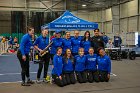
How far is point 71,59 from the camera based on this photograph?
754 cm

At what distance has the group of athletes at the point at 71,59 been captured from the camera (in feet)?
23.4

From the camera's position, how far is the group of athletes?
23.4ft

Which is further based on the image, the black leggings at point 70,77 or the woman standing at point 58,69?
the black leggings at point 70,77

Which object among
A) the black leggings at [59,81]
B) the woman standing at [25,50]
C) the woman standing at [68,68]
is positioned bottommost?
the black leggings at [59,81]

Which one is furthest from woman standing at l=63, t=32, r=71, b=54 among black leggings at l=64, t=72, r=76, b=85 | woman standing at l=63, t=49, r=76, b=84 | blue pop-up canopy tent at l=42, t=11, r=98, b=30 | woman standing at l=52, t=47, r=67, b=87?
blue pop-up canopy tent at l=42, t=11, r=98, b=30

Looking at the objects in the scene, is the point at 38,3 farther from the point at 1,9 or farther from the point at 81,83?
the point at 81,83

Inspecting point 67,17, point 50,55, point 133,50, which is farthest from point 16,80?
point 133,50

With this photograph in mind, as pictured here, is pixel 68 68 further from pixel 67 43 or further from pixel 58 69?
pixel 67 43

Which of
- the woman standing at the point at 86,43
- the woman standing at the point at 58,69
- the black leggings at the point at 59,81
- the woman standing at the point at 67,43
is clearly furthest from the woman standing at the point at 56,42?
the black leggings at the point at 59,81

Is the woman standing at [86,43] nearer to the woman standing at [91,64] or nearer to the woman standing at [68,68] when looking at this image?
the woman standing at [91,64]

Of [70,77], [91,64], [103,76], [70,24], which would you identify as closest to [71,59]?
[70,77]

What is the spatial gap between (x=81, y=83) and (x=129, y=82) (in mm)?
1493

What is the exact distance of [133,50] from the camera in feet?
55.6

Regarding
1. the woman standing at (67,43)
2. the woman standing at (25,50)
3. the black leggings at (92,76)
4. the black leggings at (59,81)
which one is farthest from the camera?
the woman standing at (67,43)
